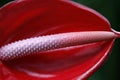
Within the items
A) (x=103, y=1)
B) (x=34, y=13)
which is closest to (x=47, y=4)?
(x=34, y=13)

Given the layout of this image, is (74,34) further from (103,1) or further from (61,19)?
(103,1)

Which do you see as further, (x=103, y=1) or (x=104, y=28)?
(x=103, y=1)

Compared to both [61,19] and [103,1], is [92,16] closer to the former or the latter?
[61,19]

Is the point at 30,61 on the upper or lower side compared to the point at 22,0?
lower
